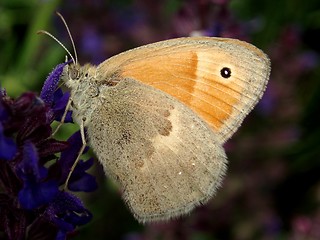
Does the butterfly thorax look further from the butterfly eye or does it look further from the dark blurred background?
the dark blurred background

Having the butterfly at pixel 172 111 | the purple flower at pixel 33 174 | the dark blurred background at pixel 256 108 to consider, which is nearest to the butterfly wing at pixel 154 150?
the butterfly at pixel 172 111

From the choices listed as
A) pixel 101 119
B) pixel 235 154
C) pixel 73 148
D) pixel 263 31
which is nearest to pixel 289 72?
pixel 263 31

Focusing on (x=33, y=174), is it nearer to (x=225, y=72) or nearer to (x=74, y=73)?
(x=74, y=73)

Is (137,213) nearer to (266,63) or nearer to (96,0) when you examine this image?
(266,63)

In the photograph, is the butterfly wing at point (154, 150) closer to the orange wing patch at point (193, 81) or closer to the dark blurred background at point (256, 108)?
the orange wing patch at point (193, 81)

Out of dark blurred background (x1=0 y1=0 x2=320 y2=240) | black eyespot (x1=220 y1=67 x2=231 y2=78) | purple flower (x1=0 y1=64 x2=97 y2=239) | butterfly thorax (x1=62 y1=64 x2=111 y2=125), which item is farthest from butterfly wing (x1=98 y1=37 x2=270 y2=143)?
dark blurred background (x1=0 y1=0 x2=320 y2=240)

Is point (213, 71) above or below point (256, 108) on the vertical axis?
above

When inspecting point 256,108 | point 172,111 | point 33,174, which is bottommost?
point 256,108

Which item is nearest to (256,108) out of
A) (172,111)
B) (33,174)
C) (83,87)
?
(172,111)
